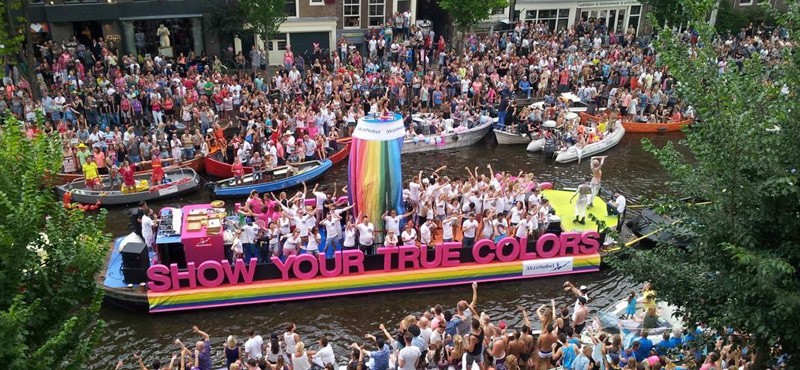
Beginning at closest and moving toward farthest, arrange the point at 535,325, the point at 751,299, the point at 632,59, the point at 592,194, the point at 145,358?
1. the point at 751,299
2. the point at 145,358
3. the point at 535,325
4. the point at 592,194
5. the point at 632,59

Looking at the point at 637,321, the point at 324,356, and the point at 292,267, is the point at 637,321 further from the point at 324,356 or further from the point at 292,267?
the point at 292,267

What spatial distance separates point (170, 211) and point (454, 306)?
7.58 m

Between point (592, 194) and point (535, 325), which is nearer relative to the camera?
point (535, 325)

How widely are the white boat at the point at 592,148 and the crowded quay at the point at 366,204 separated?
86 millimetres

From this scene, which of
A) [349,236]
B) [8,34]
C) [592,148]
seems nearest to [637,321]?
[349,236]

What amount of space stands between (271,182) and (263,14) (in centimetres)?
1065

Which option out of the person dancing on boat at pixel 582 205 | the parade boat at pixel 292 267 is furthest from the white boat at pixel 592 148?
the parade boat at pixel 292 267

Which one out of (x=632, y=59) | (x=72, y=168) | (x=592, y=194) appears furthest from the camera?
(x=632, y=59)

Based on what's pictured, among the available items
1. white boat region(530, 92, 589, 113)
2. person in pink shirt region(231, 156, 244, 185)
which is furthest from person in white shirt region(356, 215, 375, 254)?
white boat region(530, 92, 589, 113)

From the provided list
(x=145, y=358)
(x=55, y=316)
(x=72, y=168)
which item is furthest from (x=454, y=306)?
(x=72, y=168)

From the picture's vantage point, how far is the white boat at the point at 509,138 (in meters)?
28.7

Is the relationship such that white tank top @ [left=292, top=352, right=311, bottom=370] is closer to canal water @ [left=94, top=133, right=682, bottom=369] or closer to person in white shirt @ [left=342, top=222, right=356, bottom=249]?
canal water @ [left=94, top=133, right=682, bottom=369]

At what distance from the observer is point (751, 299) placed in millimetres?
8766

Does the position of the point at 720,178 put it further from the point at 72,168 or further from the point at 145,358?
the point at 72,168
